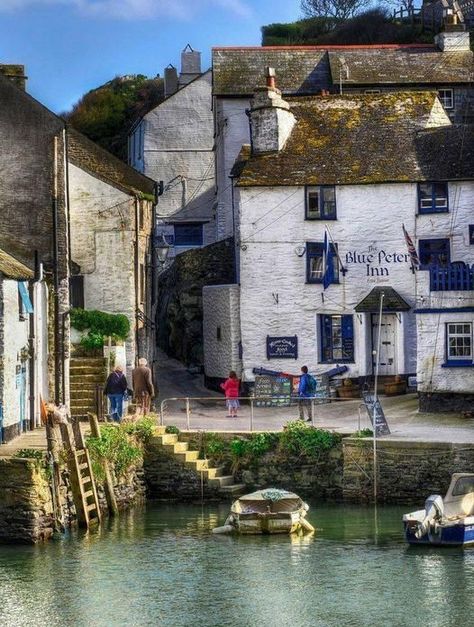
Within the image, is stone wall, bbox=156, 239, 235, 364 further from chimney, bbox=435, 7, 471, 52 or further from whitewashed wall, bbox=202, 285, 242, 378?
chimney, bbox=435, 7, 471, 52

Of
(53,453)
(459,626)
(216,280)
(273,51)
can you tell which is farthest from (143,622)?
(273,51)

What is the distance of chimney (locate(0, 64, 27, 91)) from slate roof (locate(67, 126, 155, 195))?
2.37m

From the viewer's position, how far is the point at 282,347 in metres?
54.3

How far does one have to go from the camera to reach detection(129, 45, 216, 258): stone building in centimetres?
7444

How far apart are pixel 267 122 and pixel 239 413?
36.6 feet

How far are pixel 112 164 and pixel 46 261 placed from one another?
5.98m

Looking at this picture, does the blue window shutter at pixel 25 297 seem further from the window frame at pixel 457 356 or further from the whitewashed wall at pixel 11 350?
the window frame at pixel 457 356

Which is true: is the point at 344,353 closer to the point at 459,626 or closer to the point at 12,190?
the point at 12,190

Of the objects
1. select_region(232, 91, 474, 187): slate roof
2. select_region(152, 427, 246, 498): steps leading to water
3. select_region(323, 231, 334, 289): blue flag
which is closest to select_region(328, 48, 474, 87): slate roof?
select_region(232, 91, 474, 187): slate roof

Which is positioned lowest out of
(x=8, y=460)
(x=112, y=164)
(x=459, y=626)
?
(x=459, y=626)

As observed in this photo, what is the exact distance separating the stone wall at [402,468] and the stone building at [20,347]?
29.5 ft

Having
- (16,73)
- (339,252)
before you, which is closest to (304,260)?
(339,252)

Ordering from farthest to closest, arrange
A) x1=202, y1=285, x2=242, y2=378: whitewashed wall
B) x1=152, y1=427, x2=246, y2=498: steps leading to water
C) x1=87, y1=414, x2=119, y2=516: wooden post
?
1. x1=202, y1=285, x2=242, y2=378: whitewashed wall
2. x1=152, y1=427, x2=246, y2=498: steps leading to water
3. x1=87, y1=414, x2=119, y2=516: wooden post

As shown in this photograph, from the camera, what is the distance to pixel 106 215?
2052 inches
